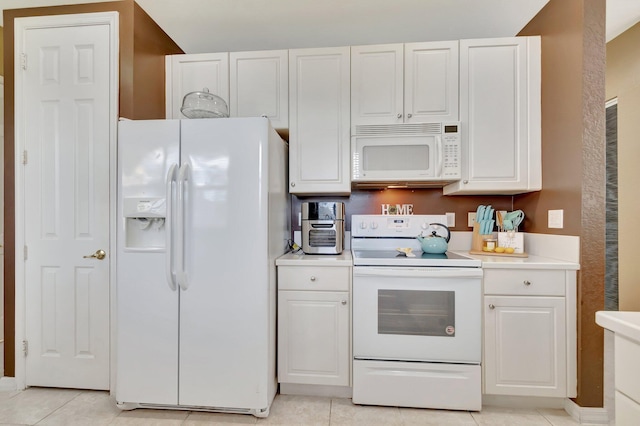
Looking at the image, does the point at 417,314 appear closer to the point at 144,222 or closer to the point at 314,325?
the point at 314,325

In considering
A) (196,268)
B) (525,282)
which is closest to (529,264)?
(525,282)

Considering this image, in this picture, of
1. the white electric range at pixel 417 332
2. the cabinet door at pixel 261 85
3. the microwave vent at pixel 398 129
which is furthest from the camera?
the cabinet door at pixel 261 85

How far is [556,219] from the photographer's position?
6.37 feet

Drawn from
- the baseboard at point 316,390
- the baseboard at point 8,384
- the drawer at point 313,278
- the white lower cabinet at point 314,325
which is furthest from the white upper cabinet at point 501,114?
the baseboard at point 8,384

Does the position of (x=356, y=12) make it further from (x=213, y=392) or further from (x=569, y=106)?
(x=213, y=392)

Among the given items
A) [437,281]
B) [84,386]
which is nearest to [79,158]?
[84,386]

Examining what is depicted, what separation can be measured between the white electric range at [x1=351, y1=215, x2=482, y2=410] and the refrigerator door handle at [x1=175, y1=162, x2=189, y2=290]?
1.00 metres

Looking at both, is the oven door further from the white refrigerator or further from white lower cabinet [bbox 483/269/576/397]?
the white refrigerator

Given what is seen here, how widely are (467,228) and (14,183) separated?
10.7 feet

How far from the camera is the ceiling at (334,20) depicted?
2113 mm

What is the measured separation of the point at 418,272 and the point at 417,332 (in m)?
0.36

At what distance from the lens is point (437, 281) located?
5.99 ft

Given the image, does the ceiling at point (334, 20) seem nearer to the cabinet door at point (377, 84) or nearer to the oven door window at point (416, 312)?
the cabinet door at point (377, 84)

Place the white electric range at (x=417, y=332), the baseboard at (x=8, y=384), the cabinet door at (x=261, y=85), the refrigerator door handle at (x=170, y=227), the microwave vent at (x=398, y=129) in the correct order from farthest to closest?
1. the cabinet door at (x=261, y=85)
2. the microwave vent at (x=398, y=129)
3. the baseboard at (x=8, y=384)
4. the white electric range at (x=417, y=332)
5. the refrigerator door handle at (x=170, y=227)
